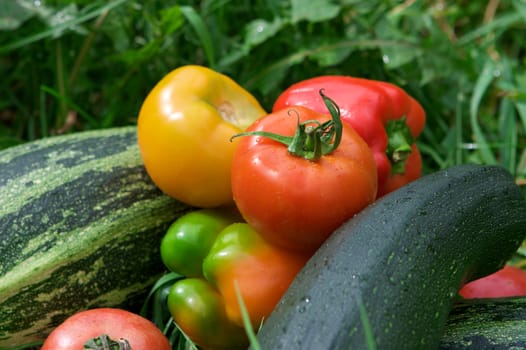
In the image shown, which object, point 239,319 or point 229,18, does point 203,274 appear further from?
point 229,18

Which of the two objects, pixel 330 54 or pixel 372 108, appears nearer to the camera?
pixel 372 108

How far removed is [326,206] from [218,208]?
41 centimetres

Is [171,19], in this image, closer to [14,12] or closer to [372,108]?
[14,12]

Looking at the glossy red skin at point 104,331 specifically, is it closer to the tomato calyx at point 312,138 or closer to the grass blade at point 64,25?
the tomato calyx at point 312,138

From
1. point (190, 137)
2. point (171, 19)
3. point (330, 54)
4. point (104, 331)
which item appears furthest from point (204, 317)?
point (330, 54)

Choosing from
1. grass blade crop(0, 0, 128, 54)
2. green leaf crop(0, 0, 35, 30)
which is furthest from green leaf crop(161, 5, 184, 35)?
green leaf crop(0, 0, 35, 30)


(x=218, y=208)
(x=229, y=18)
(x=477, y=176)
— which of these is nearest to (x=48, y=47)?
(x=229, y=18)

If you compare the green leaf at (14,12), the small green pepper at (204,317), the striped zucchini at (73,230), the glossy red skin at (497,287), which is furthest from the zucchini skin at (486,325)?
the green leaf at (14,12)

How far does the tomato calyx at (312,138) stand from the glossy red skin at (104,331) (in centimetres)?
43

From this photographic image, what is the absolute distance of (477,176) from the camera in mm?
1668

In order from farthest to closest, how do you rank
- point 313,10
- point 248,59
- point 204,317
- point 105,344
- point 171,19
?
1. point 248,59
2. point 313,10
3. point 171,19
4. point 204,317
5. point 105,344

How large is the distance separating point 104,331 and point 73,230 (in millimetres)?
411

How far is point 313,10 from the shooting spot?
247 cm

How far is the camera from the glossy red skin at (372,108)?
1.75 m
